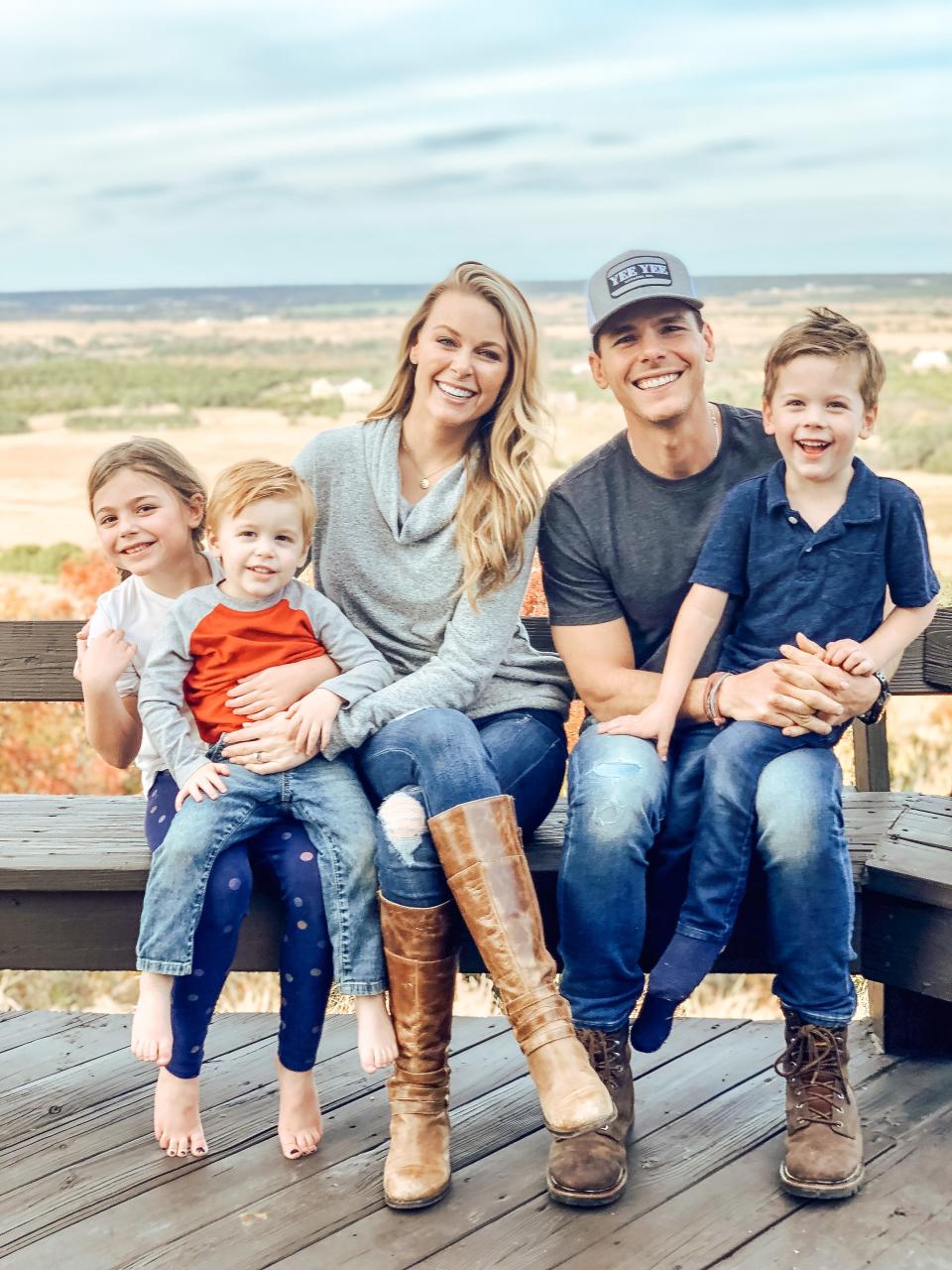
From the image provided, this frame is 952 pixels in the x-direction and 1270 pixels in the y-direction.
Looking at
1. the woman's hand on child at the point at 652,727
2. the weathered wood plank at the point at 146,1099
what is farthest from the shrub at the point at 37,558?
the woman's hand on child at the point at 652,727

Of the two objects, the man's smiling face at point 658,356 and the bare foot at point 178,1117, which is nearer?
the bare foot at point 178,1117

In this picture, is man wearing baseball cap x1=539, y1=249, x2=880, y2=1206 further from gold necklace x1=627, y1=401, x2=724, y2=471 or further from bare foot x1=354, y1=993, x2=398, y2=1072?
bare foot x1=354, y1=993, x2=398, y2=1072

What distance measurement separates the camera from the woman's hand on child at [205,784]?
6.89ft

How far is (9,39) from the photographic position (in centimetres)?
2823

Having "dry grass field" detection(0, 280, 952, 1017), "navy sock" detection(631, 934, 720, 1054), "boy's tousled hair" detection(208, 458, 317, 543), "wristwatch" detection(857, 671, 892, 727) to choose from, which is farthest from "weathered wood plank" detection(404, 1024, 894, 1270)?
"dry grass field" detection(0, 280, 952, 1017)

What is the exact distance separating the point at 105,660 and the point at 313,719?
1.37 ft

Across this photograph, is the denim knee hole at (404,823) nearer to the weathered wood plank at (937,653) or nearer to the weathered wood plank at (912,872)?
the weathered wood plank at (912,872)

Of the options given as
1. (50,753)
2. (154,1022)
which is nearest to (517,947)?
(154,1022)

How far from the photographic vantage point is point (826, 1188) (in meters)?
1.98

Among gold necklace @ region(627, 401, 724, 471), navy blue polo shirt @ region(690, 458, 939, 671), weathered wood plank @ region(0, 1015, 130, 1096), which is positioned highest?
gold necklace @ region(627, 401, 724, 471)

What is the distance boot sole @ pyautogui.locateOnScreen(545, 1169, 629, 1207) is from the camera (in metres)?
1.99

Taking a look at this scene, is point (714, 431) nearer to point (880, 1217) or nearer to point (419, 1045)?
point (419, 1045)

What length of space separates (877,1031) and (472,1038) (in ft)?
2.71

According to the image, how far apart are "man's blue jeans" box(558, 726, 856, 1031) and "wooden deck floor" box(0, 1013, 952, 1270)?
29 cm
